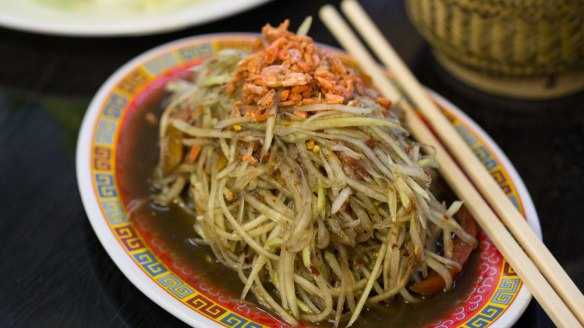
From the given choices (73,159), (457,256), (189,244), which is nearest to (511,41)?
(457,256)

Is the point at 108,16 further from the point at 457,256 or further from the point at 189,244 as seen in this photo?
the point at 457,256

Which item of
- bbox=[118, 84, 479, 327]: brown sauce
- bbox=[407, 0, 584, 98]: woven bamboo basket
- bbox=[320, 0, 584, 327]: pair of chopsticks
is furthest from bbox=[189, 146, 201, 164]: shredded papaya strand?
bbox=[407, 0, 584, 98]: woven bamboo basket

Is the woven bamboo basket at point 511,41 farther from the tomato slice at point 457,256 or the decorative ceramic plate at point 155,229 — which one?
the tomato slice at point 457,256

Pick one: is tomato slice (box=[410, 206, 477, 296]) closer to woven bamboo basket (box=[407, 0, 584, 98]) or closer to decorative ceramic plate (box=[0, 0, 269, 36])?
woven bamboo basket (box=[407, 0, 584, 98])

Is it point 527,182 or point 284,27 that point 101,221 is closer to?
point 284,27

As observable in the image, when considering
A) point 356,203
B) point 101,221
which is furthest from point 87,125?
point 356,203

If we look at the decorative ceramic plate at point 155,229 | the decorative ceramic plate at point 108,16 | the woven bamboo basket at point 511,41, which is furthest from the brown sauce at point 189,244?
the woven bamboo basket at point 511,41
